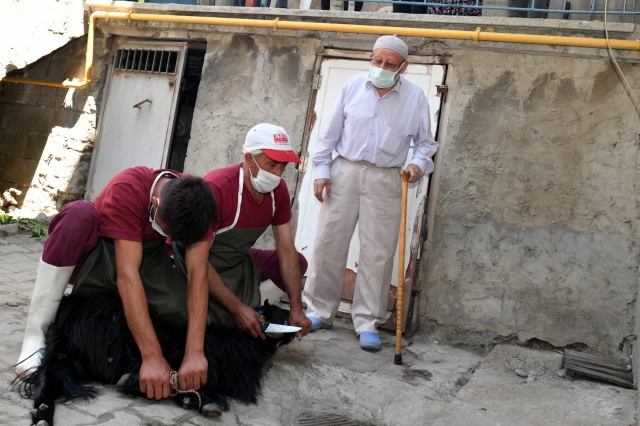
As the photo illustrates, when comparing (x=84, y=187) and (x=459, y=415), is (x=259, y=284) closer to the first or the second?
(x=459, y=415)

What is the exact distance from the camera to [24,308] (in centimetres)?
434

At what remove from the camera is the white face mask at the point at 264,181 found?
365 centimetres

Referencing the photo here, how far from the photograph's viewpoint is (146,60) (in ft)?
23.3

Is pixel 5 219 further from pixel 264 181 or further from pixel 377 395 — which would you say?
pixel 377 395

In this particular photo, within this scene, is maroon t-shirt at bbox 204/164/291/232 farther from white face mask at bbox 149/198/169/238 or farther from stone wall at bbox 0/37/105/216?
stone wall at bbox 0/37/105/216

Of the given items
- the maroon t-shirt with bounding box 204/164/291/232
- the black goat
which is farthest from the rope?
the maroon t-shirt with bounding box 204/164/291/232

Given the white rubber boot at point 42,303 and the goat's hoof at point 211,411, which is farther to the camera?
the white rubber boot at point 42,303

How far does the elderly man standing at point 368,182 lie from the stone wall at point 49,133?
3.55 m

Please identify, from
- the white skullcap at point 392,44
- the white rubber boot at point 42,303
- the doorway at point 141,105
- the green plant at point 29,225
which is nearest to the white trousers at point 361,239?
the white skullcap at point 392,44

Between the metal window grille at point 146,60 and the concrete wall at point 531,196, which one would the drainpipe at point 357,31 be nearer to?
the concrete wall at point 531,196

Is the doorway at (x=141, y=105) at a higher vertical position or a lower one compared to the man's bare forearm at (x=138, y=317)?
higher

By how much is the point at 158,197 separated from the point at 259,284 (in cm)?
95

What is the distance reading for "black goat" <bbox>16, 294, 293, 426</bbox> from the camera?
3000 mm

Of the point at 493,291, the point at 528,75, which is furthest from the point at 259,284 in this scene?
the point at 528,75
